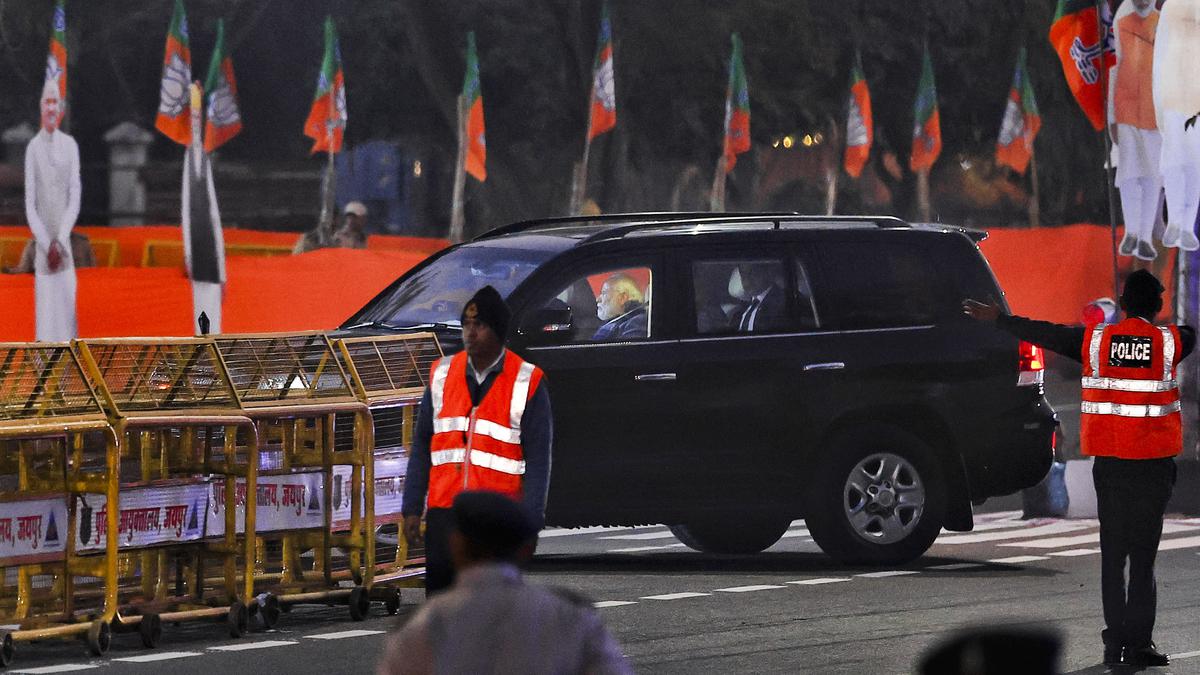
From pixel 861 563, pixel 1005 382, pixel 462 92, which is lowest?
pixel 861 563

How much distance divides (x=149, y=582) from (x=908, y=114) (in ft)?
39.1

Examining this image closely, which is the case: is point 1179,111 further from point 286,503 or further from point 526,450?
point 526,450

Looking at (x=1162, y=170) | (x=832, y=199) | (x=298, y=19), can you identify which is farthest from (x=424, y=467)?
(x=1162, y=170)

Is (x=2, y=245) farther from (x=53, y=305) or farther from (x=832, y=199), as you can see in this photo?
(x=832, y=199)

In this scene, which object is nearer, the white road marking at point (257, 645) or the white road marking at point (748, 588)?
the white road marking at point (257, 645)

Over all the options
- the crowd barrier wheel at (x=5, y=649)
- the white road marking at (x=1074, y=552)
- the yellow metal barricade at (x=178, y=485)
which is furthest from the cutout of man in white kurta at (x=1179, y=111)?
the crowd barrier wheel at (x=5, y=649)

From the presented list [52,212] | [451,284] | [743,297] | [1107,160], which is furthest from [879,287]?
[1107,160]

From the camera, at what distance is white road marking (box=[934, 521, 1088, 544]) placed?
16.6 metres

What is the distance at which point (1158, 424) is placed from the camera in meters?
10.7

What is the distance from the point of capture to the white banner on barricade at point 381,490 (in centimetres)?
1238

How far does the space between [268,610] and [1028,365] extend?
5379mm

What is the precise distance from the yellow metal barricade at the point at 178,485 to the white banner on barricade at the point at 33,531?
0.20 metres

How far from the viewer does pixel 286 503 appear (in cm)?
1211

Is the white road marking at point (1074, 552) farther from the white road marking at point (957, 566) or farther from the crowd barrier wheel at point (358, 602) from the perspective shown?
the crowd barrier wheel at point (358, 602)
